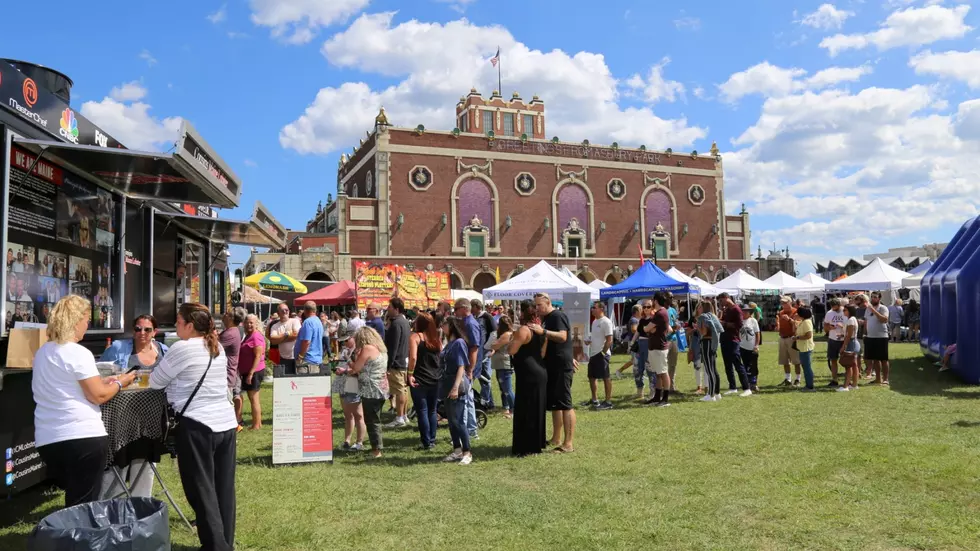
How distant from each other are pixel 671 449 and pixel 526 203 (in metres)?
40.2

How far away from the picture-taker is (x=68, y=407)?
400 cm

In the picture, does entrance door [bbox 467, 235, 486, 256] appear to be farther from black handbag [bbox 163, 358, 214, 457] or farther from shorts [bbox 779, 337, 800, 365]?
black handbag [bbox 163, 358, 214, 457]

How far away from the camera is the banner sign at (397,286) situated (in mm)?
21516

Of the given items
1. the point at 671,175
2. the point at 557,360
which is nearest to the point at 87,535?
the point at 557,360

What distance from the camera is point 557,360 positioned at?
8.05m

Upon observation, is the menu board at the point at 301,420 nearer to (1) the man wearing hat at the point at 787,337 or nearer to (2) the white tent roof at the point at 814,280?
(1) the man wearing hat at the point at 787,337

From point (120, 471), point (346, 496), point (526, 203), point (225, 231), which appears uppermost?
point (526, 203)

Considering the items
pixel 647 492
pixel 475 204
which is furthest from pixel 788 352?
pixel 475 204

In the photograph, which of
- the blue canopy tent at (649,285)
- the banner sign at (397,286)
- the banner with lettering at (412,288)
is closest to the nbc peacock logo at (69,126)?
the banner sign at (397,286)

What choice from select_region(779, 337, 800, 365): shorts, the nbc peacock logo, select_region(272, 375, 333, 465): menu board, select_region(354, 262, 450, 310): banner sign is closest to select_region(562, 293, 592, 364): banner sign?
select_region(354, 262, 450, 310): banner sign

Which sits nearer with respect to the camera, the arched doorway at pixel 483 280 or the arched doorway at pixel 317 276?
the arched doorway at pixel 317 276

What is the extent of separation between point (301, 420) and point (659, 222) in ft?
155

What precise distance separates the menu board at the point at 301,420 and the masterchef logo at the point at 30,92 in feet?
11.7

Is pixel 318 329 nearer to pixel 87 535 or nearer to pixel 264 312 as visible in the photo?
pixel 87 535
